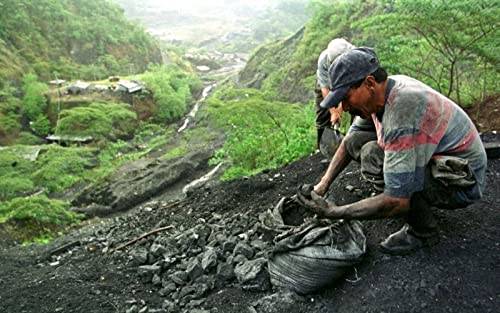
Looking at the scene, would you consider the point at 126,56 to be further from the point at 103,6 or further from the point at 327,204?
the point at 327,204

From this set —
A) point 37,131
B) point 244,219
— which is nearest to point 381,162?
point 244,219

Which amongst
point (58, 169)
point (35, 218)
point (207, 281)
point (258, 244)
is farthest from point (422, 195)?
point (58, 169)

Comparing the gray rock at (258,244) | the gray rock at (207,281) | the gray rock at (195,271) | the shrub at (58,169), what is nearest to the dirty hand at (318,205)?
the gray rock at (258,244)

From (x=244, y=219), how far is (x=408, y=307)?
1.92 m

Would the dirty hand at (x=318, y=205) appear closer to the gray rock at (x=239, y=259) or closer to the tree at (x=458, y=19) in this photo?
the gray rock at (x=239, y=259)

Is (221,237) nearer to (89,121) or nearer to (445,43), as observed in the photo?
(445,43)

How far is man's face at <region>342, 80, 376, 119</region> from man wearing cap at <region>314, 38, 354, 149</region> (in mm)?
1274

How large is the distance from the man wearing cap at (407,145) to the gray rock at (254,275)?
68 centimetres

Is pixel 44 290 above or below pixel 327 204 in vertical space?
below

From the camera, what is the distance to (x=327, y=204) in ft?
7.91

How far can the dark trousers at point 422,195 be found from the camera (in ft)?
8.11

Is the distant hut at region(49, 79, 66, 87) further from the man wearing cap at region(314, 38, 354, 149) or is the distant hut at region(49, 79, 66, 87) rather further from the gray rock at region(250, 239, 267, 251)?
the gray rock at region(250, 239, 267, 251)

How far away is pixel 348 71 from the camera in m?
2.22

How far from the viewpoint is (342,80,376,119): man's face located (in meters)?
2.27
